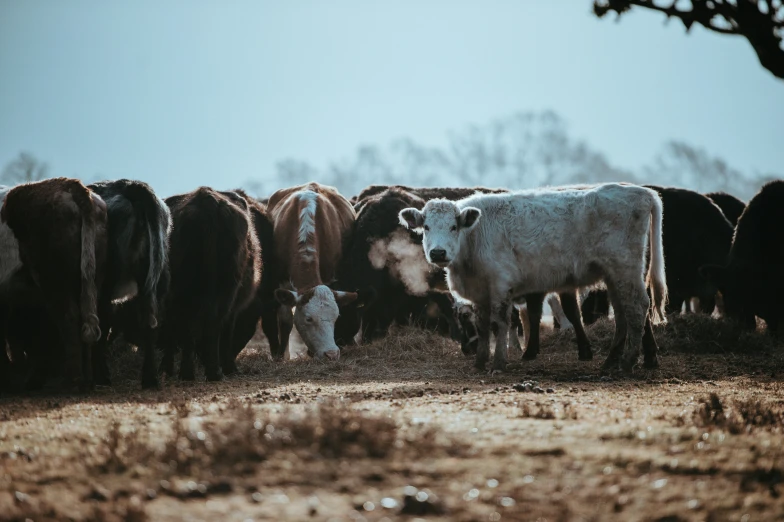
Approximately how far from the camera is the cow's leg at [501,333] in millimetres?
8742

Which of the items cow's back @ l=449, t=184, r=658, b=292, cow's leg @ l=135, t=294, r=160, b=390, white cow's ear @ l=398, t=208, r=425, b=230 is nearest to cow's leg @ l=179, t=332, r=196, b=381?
cow's leg @ l=135, t=294, r=160, b=390

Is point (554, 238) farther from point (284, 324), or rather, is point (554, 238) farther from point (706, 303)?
point (706, 303)

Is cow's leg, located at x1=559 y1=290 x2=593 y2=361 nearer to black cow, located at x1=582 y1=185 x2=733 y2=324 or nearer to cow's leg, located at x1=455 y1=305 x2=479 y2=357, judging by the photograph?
cow's leg, located at x1=455 y1=305 x2=479 y2=357

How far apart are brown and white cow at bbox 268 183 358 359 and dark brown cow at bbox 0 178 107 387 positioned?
3.58 metres

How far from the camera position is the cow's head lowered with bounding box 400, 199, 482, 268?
29.1 feet

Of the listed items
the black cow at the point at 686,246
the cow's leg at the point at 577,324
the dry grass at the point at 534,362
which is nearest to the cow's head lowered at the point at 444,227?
the dry grass at the point at 534,362

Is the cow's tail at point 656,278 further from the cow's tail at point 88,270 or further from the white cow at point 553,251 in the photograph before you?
the cow's tail at point 88,270

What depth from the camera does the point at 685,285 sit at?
1376cm

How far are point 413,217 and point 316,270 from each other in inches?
91.2

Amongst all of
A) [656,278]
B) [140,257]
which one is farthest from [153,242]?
[656,278]

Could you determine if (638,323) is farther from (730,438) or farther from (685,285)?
(685,285)

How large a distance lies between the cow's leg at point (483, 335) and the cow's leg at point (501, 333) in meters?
0.25

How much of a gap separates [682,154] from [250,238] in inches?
2899

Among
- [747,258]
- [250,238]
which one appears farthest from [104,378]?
[747,258]
